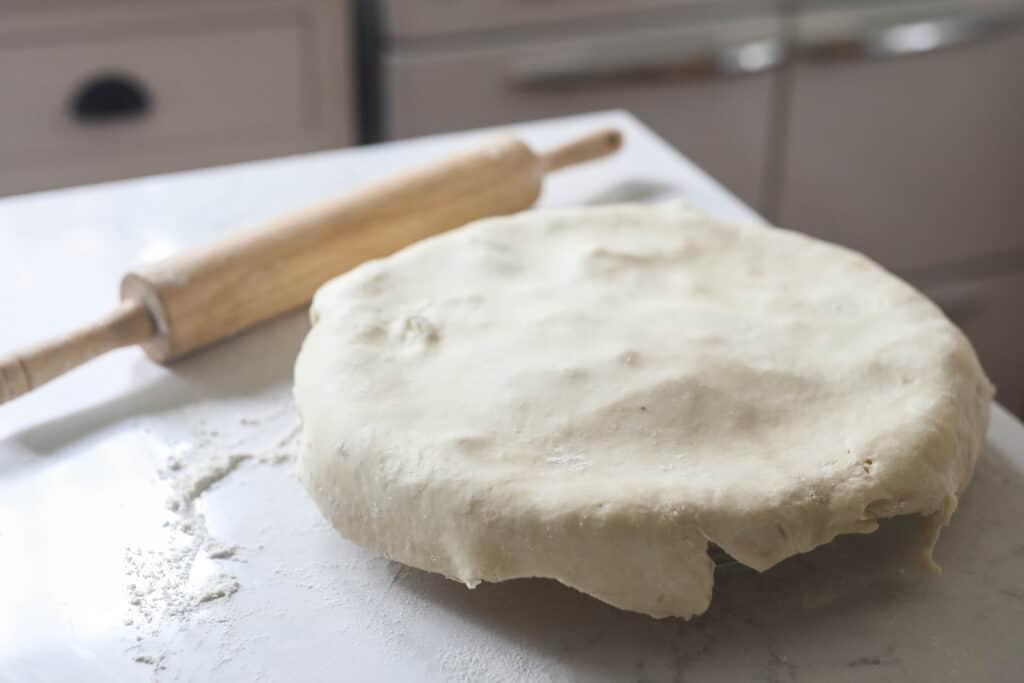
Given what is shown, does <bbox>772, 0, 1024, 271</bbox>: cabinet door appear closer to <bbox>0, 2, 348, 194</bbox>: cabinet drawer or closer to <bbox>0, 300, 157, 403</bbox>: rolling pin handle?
<bbox>0, 2, 348, 194</bbox>: cabinet drawer

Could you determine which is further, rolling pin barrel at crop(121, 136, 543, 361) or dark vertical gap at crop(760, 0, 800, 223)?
dark vertical gap at crop(760, 0, 800, 223)

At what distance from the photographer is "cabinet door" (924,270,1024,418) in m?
1.96

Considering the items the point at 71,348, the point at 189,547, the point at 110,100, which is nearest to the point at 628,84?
the point at 110,100

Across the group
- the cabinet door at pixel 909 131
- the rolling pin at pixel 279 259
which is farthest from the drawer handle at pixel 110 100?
the cabinet door at pixel 909 131

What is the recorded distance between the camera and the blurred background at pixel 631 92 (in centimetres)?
154

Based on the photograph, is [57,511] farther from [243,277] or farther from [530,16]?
[530,16]

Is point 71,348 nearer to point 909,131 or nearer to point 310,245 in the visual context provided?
point 310,245

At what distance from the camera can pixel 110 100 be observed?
1566 mm

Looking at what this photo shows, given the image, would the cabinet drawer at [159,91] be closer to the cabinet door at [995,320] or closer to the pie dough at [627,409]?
the pie dough at [627,409]

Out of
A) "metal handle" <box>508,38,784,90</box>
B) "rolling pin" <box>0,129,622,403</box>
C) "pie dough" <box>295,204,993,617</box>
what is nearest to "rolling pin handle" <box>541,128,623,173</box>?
"rolling pin" <box>0,129,622,403</box>

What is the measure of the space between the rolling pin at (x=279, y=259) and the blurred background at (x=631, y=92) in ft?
2.20

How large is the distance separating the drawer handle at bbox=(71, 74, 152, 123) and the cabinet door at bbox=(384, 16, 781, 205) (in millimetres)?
360

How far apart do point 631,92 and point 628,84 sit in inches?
0.6

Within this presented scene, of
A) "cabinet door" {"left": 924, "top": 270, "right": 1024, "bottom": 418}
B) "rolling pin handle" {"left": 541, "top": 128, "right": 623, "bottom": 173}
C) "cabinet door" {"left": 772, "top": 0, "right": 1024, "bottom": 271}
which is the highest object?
"rolling pin handle" {"left": 541, "top": 128, "right": 623, "bottom": 173}
